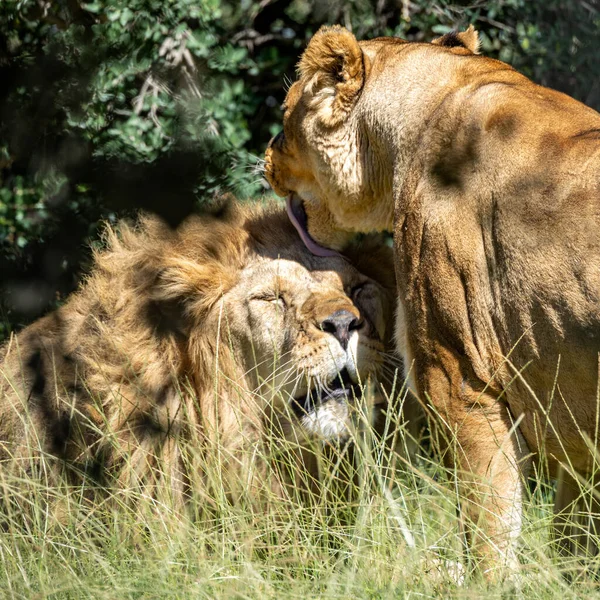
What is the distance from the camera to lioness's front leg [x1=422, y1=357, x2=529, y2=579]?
2830 millimetres

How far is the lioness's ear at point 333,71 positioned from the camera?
3367 mm

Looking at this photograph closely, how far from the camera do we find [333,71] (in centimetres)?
344

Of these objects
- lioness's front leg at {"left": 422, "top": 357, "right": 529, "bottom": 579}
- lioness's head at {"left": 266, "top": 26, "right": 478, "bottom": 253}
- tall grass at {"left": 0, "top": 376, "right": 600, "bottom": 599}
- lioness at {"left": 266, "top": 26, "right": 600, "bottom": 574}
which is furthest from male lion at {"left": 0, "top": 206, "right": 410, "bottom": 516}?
lioness's front leg at {"left": 422, "top": 357, "right": 529, "bottom": 579}

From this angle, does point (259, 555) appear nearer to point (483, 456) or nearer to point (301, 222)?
point (483, 456)

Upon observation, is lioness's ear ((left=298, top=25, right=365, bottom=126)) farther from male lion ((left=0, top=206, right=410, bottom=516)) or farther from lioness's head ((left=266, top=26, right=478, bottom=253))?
male lion ((left=0, top=206, right=410, bottom=516))

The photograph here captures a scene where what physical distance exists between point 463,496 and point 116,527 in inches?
42.8

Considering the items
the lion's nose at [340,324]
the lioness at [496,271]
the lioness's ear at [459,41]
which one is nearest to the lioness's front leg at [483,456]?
the lioness at [496,271]

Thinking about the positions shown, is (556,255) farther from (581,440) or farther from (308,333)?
(308,333)

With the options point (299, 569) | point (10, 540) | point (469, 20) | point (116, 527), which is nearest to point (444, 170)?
point (299, 569)

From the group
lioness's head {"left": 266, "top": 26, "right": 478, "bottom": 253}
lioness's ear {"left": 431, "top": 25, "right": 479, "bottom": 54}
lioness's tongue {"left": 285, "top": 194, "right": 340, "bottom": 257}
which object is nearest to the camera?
lioness's head {"left": 266, "top": 26, "right": 478, "bottom": 253}

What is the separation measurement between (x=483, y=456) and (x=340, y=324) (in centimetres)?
82

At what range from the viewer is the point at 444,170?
9.80 feet

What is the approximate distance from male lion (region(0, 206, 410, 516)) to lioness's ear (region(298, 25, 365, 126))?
64 centimetres

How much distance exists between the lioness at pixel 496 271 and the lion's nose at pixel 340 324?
1.16ft
